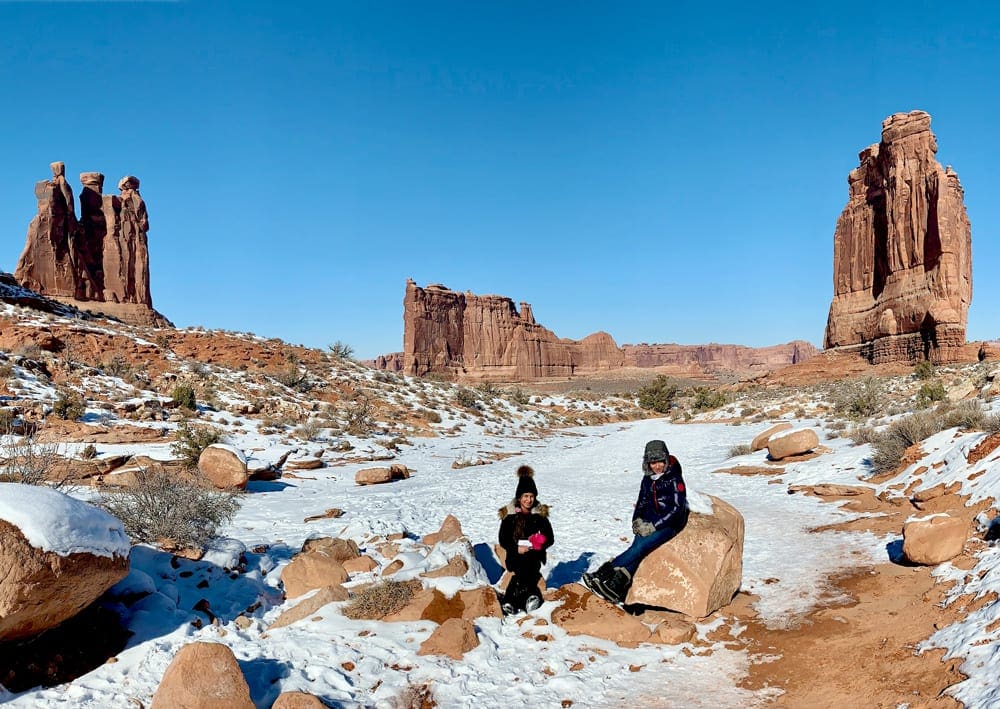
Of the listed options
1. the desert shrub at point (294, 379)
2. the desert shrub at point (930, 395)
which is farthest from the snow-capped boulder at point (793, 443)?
the desert shrub at point (294, 379)

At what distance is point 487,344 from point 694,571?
127 meters

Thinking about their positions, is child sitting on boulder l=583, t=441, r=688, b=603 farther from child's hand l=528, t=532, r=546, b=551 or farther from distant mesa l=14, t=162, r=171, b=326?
distant mesa l=14, t=162, r=171, b=326

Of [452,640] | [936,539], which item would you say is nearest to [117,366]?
[452,640]

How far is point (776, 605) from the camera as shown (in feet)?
18.9

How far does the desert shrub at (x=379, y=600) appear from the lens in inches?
217

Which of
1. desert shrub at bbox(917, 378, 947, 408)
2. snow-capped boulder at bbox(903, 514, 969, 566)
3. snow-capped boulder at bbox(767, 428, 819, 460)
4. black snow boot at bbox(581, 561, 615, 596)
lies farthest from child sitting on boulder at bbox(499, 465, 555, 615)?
desert shrub at bbox(917, 378, 947, 408)

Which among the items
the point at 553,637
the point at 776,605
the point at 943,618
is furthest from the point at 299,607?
the point at 943,618

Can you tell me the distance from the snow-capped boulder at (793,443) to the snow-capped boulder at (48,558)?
1378 cm

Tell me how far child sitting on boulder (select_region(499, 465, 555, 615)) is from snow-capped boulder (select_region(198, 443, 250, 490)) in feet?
24.3

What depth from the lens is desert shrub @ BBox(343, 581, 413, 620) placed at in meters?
5.52

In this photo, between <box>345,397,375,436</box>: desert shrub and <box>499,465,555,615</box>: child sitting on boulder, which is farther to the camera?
<box>345,397,375,436</box>: desert shrub

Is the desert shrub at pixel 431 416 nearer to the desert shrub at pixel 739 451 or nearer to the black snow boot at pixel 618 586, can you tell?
the desert shrub at pixel 739 451

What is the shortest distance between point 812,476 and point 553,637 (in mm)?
8891

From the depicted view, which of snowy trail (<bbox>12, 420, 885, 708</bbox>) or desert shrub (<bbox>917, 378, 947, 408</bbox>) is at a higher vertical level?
desert shrub (<bbox>917, 378, 947, 408</bbox>)
